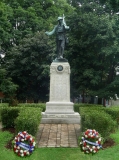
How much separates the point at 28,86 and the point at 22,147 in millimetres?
20969

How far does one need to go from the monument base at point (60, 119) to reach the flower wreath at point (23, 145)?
308 inches

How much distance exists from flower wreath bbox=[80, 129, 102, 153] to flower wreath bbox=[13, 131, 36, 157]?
1.02 m

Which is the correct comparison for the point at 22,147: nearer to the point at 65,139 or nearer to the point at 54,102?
the point at 65,139

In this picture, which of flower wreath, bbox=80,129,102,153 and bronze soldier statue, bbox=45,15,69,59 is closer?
flower wreath, bbox=80,129,102,153

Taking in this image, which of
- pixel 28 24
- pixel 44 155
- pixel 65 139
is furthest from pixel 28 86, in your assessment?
pixel 44 155

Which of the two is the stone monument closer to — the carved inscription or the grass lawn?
the carved inscription

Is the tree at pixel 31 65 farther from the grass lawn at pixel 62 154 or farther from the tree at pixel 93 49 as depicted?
the grass lawn at pixel 62 154

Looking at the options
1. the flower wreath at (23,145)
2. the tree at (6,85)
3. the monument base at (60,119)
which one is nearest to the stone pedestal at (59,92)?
the monument base at (60,119)

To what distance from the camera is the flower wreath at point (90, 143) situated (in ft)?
18.3

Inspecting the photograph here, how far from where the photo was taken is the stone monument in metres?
13.6

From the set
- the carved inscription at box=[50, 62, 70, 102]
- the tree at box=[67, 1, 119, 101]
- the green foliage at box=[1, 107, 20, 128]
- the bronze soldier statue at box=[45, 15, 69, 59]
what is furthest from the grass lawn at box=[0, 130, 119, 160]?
the tree at box=[67, 1, 119, 101]

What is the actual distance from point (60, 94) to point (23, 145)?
356 inches

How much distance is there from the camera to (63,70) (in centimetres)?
1458

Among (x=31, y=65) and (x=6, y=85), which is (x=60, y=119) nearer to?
(x=6, y=85)
